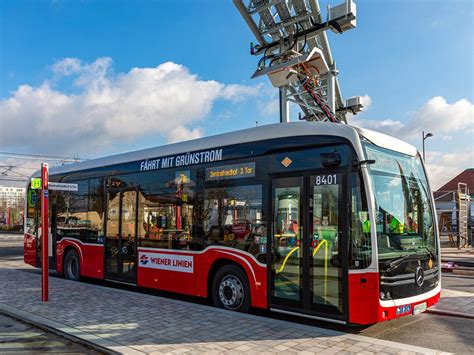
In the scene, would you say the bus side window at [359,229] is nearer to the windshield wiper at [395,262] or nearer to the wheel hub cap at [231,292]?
the windshield wiper at [395,262]

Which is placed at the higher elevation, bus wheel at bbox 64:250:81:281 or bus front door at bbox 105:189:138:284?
bus front door at bbox 105:189:138:284

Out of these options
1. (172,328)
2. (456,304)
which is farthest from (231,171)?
(456,304)

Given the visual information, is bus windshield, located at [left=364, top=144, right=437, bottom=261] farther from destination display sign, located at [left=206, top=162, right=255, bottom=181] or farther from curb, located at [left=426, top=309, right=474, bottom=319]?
destination display sign, located at [left=206, top=162, right=255, bottom=181]

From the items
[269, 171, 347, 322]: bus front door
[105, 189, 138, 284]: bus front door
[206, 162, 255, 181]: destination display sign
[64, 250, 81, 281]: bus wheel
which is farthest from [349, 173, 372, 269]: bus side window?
[64, 250, 81, 281]: bus wheel

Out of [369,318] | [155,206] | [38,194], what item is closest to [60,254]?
[38,194]

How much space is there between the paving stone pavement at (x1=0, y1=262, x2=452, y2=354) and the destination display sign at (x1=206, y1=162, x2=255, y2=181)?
2.36 metres

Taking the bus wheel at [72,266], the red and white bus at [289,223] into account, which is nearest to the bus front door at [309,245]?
the red and white bus at [289,223]

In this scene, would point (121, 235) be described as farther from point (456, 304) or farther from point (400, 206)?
point (456, 304)

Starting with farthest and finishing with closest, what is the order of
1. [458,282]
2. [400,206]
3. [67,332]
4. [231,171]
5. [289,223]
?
1. [458,282]
2. [231,171]
3. [289,223]
4. [400,206]
5. [67,332]

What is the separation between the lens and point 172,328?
628 cm

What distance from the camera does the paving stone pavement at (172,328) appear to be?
538 centimetres

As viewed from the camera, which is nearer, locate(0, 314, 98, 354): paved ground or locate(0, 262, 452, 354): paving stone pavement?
locate(0, 262, 452, 354): paving stone pavement

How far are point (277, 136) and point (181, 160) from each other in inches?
98.2

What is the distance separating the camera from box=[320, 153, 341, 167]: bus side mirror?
6.29 metres
